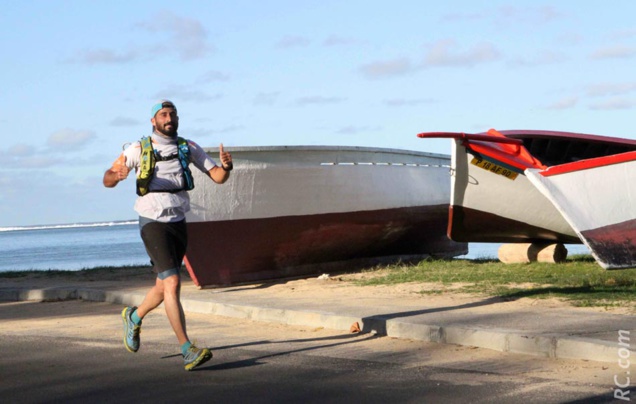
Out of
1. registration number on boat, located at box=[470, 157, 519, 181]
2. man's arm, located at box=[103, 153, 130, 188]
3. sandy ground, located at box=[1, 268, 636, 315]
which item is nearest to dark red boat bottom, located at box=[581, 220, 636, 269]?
sandy ground, located at box=[1, 268, 636, 315]

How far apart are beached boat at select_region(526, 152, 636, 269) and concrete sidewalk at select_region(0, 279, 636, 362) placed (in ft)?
8.36

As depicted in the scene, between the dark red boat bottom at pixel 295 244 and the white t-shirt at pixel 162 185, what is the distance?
5.88m

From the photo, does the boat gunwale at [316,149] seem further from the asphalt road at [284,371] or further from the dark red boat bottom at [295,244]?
the asphalt road at [284,371]

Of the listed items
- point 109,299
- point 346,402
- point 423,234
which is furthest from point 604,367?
point 423,234

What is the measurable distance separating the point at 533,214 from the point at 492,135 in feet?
4.32

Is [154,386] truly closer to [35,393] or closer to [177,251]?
[35,393]

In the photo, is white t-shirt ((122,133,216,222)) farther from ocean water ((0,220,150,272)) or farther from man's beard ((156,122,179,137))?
ocean water ((0,220,150,272))

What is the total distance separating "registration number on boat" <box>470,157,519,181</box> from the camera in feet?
46.2

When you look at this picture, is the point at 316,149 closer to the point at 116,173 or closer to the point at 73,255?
the point at 116,173

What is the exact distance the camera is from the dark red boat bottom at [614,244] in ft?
38.5

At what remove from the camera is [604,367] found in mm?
6508

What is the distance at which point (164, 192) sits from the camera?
7332 mm

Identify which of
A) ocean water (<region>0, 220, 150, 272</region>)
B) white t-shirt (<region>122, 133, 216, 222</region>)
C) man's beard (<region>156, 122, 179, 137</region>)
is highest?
man's beard (<region>156, 122, 179, 137</region>)

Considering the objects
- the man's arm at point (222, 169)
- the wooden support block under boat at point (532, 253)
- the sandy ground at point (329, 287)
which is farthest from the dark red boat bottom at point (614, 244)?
the man's arm at point (222, 169)
